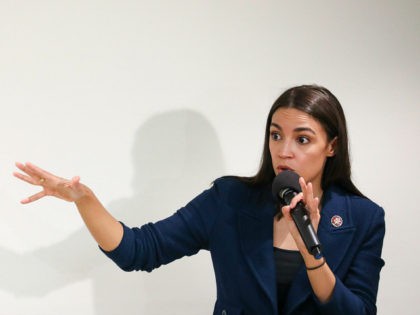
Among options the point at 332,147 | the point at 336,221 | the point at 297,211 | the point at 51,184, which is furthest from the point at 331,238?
the point at 51,184

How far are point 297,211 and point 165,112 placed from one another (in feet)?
2.53

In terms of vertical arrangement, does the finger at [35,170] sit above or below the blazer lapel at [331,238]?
above

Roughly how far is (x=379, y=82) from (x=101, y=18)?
120 centimetres

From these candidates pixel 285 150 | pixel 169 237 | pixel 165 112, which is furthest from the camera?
pixel 165 112

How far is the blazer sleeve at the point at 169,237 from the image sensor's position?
4.40 ft

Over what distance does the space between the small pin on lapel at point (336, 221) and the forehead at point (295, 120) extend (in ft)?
0.89

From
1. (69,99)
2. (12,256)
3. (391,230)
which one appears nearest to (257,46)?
(69,99)

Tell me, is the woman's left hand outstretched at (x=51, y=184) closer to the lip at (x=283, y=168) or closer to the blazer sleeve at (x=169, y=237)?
the blazer sleeve at (x=169, y=237)

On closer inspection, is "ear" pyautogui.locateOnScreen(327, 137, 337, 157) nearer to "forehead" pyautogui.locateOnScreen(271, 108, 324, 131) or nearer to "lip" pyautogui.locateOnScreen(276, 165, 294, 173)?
"forehead" pyautogui.locateOnScreen(271, 108, 324, 131)

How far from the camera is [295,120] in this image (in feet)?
4.41

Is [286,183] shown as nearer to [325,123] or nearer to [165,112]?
[325,123]

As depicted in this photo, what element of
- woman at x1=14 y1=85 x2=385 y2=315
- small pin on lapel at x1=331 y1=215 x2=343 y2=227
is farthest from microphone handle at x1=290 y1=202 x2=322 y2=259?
small pin on lapel at x1=331 y1=215 x2=343 y2=227

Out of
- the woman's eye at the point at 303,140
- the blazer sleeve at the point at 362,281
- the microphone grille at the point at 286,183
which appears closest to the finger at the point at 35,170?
the microphone grille at the point at 286,183

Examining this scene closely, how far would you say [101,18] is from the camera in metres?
1.56
